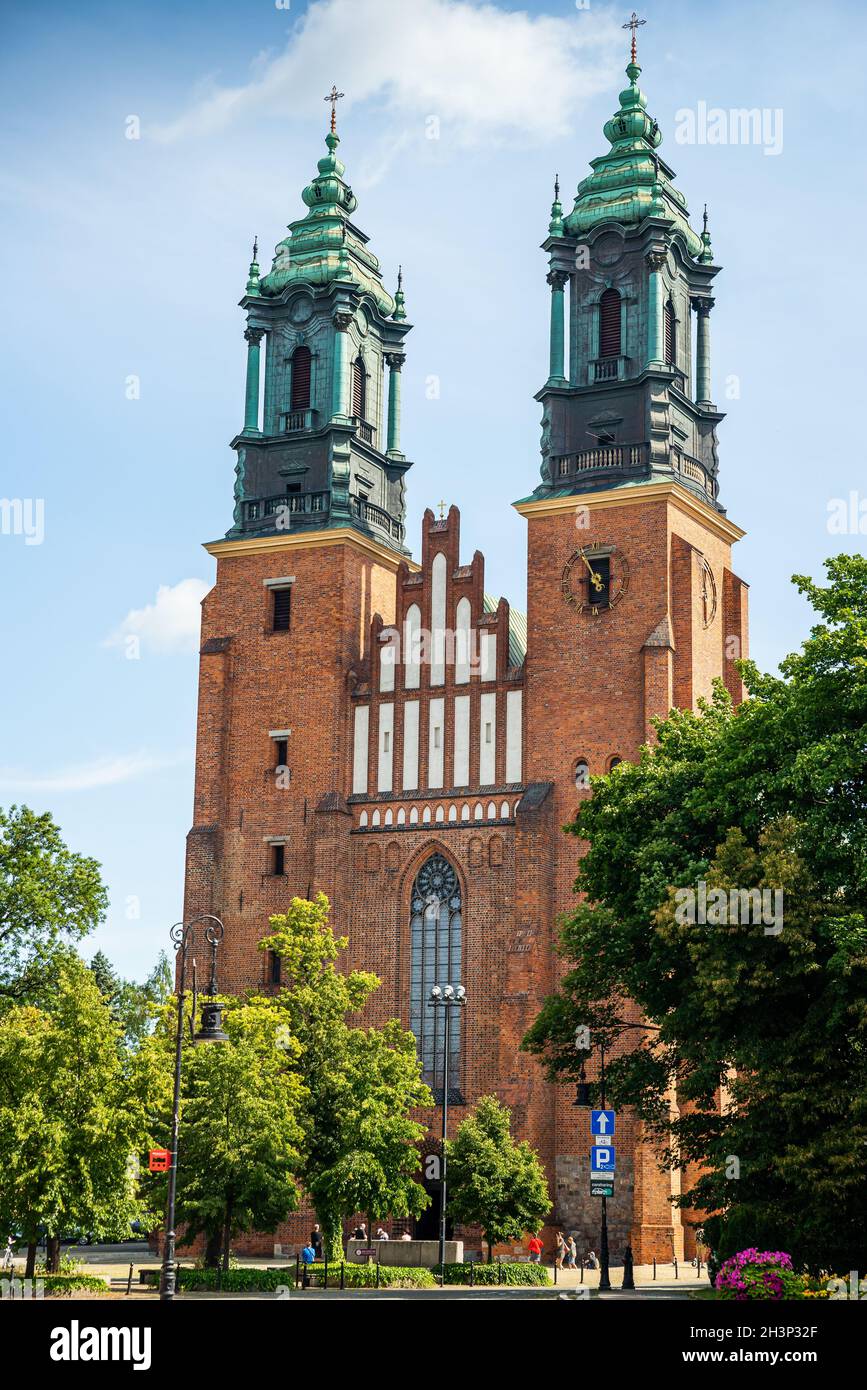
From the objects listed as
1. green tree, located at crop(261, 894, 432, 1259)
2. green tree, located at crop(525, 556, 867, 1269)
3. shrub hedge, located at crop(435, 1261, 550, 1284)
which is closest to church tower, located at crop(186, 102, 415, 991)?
green tree, located at crop(261, 894, 432, 1259)

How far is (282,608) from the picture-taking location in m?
56.3

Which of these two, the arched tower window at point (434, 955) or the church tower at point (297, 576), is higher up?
the church tower at point (297, 576)

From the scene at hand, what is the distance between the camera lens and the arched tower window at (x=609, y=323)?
54769mm

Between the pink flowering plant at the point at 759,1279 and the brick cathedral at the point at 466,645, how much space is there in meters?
22.4

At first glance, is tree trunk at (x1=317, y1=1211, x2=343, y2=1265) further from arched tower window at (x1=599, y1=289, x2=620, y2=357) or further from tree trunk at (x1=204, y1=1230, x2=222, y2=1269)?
arched tower window at (x1=599, y1=289, x2=620, y2=357)

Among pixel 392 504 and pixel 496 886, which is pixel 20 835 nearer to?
pixel 496 886

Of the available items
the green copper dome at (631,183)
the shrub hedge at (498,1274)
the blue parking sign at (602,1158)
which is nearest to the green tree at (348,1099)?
the shrub hedge at (498,1274)

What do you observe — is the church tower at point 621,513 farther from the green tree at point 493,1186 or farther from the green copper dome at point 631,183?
the green tree at point 493,1186

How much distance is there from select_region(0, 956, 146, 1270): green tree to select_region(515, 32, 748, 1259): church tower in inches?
606

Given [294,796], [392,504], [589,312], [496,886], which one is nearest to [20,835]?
[294,796]

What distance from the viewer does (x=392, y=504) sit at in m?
59.3

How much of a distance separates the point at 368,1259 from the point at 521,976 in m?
8.28

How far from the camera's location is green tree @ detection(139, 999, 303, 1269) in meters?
38.7

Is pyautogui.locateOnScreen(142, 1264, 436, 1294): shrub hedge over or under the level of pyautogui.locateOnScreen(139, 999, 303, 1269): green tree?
under
